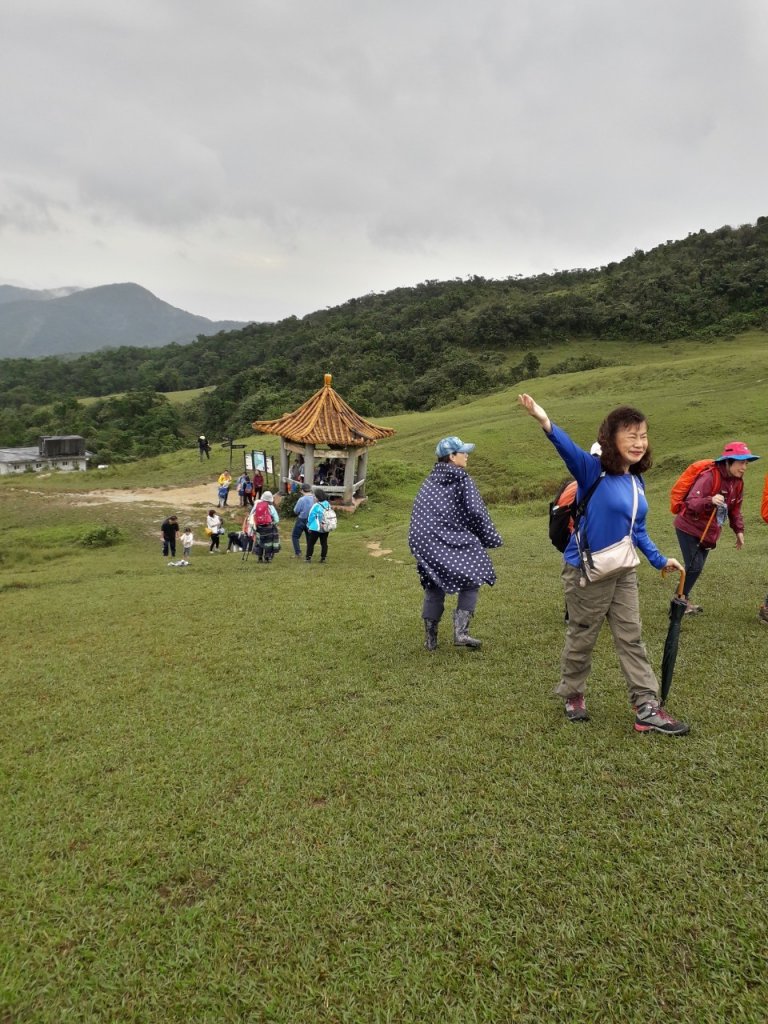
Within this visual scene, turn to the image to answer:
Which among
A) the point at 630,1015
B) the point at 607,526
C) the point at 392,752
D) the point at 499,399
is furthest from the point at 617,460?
the point at 499,399

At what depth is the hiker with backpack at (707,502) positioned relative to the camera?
19.6 feet

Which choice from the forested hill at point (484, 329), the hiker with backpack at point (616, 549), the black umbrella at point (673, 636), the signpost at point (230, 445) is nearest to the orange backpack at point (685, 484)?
the black umbrella at point (673, 636)

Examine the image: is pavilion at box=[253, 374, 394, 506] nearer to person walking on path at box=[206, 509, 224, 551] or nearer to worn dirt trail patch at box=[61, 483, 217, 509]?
worn dirt trail patch at box=[61, 483, 217, 509]

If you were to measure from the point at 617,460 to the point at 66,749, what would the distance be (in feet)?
14.9

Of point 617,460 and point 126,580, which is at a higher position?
point 617,460

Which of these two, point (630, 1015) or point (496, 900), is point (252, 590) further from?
point (630, 1015)

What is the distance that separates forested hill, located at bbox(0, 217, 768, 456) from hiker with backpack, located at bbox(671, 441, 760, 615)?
35.9 meters

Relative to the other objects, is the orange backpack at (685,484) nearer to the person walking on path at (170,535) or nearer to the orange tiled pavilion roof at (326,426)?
the person walking on path at (170,535)

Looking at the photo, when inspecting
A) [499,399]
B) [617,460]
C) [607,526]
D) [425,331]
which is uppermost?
[425,331]

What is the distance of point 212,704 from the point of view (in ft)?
16.4

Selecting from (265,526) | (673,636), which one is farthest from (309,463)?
(673,636)

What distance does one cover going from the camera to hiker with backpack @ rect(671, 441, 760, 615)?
5.99m

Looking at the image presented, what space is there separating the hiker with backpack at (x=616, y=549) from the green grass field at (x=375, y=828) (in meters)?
0.43

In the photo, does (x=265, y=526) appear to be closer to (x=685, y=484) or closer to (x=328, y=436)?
(x=328, y=436)
